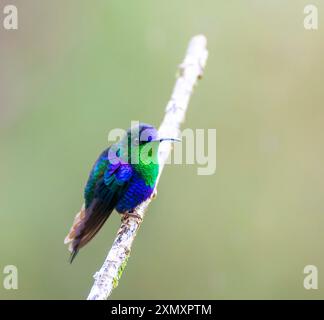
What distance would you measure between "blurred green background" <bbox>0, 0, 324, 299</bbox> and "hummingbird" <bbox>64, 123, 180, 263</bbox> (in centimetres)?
225

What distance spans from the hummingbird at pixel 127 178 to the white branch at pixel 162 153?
0.13 m

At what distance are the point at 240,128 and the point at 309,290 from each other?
1.99 metres

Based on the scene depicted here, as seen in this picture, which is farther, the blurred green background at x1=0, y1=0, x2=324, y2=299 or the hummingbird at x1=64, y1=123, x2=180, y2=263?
the blurred green background at x1=0, y1=0, x2=324, y2=299

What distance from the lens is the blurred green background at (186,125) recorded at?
20.6ft

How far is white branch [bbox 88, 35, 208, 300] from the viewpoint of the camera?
2867mm

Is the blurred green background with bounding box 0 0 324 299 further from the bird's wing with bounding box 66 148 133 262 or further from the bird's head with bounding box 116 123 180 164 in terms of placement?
the bird's head with bounding box 116 123 180 164

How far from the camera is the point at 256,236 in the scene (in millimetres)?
6449

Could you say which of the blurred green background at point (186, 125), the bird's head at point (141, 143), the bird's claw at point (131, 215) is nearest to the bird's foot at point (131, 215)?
the bird's claw at point (131, 215)

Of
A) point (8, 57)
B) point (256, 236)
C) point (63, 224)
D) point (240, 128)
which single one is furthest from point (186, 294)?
point (8, 57)

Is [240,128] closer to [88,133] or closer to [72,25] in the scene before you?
[88,133]

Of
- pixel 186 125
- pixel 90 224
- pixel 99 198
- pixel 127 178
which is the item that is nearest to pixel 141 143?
pixel 127 178

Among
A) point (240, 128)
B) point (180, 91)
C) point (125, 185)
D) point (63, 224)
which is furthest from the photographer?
point (240, 128)

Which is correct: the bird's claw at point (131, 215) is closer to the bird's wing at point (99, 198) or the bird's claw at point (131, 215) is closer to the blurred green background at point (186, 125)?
the bird's wing at point (99, 198)

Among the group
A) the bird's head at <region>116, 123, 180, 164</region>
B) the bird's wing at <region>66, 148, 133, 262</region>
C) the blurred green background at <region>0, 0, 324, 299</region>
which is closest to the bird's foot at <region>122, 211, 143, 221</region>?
the bird's wing at <region>66, 148, 133, 262</region>
